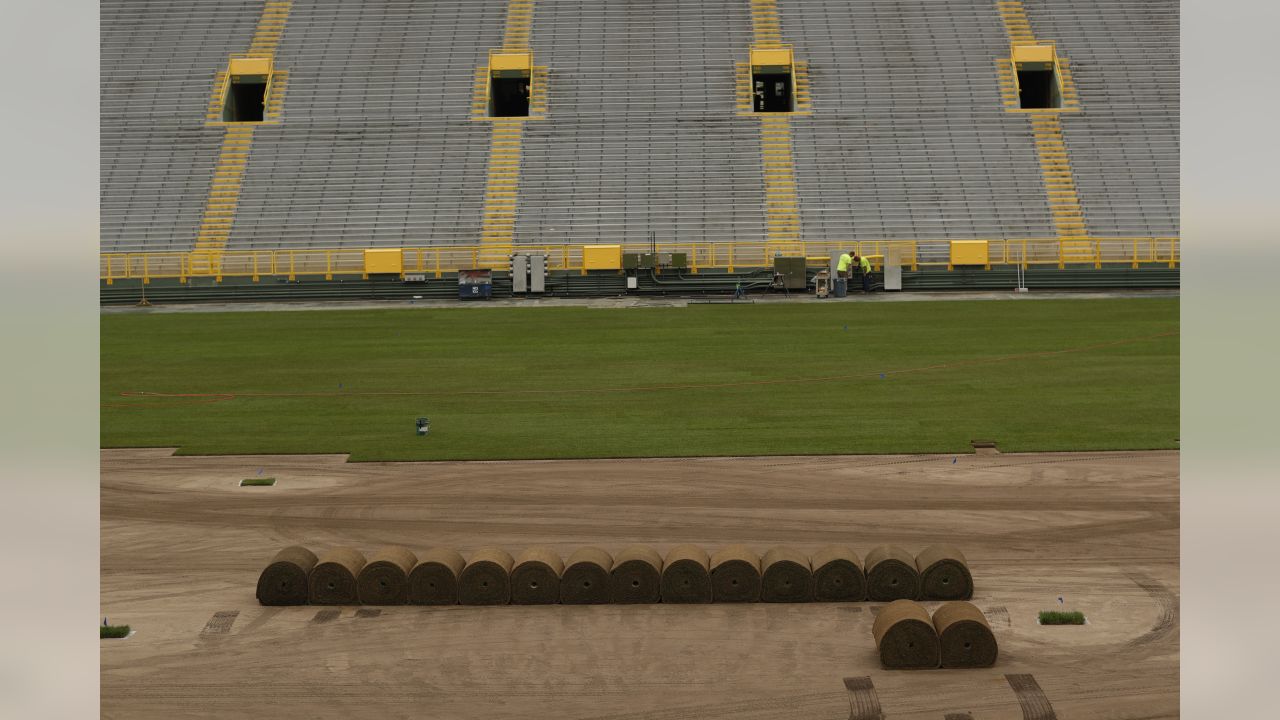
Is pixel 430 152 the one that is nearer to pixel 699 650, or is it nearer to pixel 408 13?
pixel 408 13

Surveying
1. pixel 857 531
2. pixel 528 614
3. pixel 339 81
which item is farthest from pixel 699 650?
pixel 339 81

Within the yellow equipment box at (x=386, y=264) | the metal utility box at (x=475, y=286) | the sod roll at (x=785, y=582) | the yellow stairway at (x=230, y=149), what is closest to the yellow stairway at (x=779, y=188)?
the metal utility box at (x=475, y=286)

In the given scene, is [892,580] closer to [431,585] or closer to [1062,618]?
[1062,618]

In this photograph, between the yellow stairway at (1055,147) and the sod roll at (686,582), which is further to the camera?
the yellow stairway at (1055,147)

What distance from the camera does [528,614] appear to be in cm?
1326

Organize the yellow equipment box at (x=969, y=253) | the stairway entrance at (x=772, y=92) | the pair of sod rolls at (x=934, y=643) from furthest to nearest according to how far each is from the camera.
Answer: the stairway entrance at (x=772, y=92) → the yellow equipment box at (x=969, y=253) → the pair of sod rolls at (x=934, y=643)

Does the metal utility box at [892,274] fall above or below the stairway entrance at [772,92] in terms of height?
below

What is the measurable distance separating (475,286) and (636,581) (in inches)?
1272

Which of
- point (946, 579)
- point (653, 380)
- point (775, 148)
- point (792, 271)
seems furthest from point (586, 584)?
point (775, 148)

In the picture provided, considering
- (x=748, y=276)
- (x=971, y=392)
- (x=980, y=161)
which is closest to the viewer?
(x=971, y=392)

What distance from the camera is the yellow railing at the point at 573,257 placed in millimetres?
46375

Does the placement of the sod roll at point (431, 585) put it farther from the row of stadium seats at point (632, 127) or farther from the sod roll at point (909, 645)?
the row of stadium seats at point (632, 127)

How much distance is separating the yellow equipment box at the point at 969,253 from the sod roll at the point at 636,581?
34.6 metres

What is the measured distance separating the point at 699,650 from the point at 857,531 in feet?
14.4
